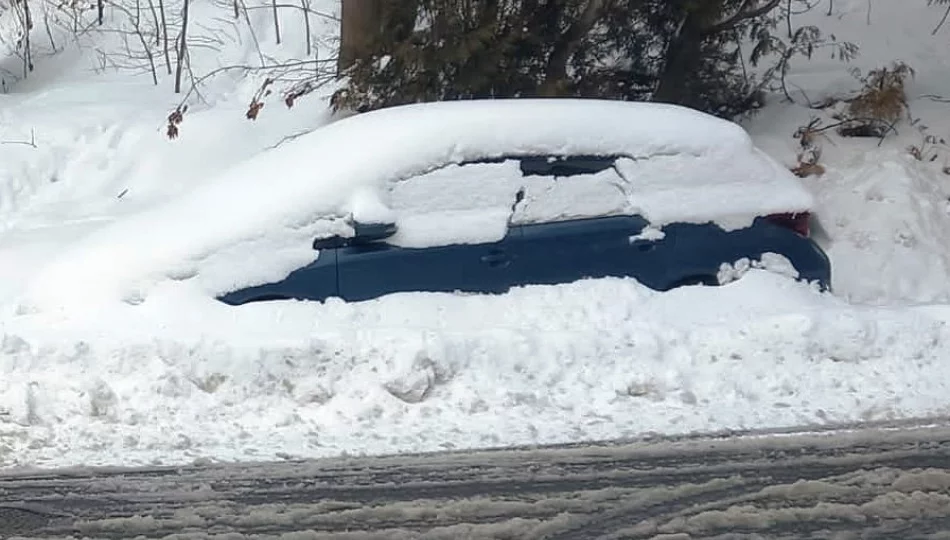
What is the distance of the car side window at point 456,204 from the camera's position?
7754 mm

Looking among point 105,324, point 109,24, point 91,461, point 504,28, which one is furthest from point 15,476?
point 109,24

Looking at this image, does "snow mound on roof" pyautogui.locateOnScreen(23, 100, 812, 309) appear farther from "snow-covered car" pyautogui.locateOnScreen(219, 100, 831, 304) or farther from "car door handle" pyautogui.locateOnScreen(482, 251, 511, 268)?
"car door handle" pyautogui.locateOnScreen(482, 251, 511, 268)

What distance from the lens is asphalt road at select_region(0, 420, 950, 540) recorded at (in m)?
5.48

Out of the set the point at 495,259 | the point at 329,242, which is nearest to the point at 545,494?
the point at 495,259

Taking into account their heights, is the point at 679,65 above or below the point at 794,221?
above

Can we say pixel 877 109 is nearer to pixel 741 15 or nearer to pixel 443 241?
pixel 741 15

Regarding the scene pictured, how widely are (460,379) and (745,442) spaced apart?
1726 millimetres

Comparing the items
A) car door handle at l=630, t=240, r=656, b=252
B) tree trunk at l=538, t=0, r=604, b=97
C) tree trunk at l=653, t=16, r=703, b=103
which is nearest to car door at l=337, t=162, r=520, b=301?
car door handle at l=630, t=240, r=656, b=252

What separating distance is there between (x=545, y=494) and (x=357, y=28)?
681cm

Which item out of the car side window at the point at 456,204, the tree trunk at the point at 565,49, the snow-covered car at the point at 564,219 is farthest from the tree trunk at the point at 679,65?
the car side window at the point at 456,204

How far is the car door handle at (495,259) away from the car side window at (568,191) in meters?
0.25

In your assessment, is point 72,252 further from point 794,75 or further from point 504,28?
point 794,75

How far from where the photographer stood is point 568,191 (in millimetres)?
7984

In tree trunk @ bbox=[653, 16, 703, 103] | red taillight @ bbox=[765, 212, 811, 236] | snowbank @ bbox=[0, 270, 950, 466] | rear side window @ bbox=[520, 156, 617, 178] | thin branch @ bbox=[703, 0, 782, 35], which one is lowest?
snowbank @ bbox=[0, 270, 950, 466]
